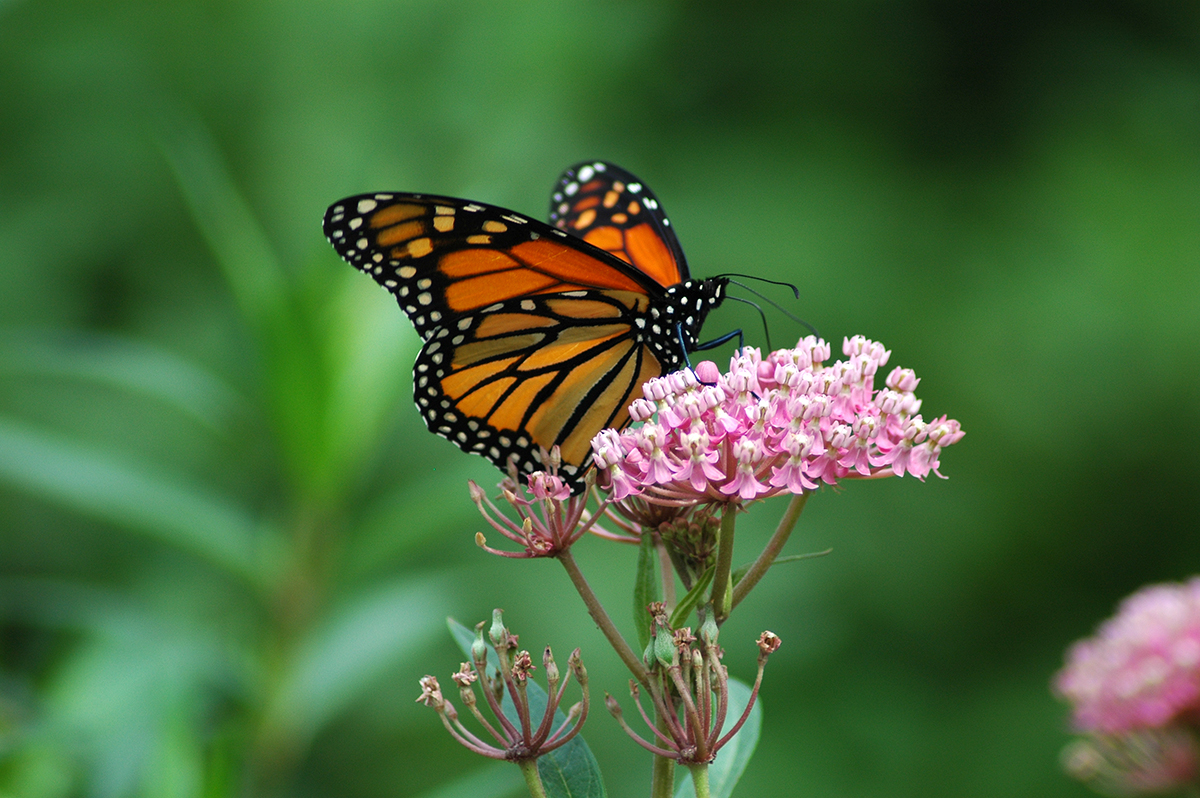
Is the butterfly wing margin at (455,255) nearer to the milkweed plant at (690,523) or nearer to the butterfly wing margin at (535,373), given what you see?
the butterfly wing margin at (535,373)

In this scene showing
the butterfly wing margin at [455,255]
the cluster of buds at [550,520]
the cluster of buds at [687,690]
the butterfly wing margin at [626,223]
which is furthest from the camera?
the butterfly wing margin at [626,223]

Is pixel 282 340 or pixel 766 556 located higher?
pixel 282 340

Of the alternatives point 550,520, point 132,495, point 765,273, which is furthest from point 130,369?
point 765,273

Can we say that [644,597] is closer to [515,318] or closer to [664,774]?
[664,774]

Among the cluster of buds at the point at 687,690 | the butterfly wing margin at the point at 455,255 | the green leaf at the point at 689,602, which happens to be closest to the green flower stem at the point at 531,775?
the cluster of buds at the point at 687,690

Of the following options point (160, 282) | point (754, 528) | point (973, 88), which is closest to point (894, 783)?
point (754, 528)

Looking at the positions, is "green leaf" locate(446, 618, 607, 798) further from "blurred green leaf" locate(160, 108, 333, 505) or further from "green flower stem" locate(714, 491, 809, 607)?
"blurred green leaf" locate(160, 108, 333, 505)
